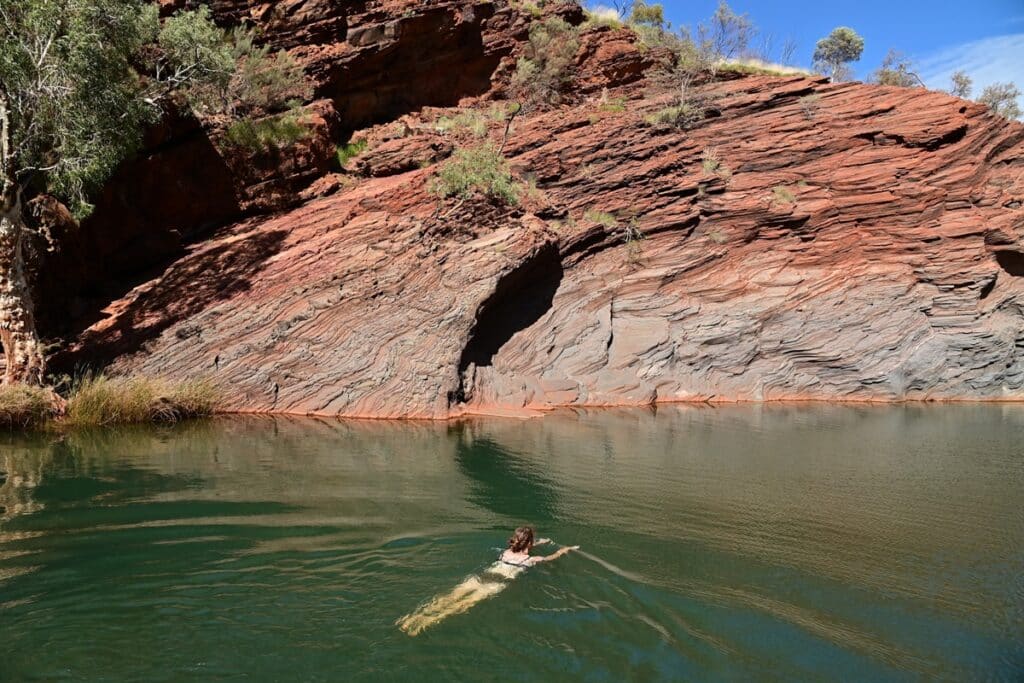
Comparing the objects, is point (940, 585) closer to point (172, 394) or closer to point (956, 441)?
point (956, 441)

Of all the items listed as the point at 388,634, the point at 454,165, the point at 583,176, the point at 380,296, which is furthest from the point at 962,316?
the point at 388,634

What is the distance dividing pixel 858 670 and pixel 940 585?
2.17 metres

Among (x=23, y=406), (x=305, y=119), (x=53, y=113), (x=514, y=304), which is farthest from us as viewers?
(x=305, y=119)

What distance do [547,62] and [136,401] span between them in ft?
60.0

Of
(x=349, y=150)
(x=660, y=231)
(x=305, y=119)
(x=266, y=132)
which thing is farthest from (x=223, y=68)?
(x=660, y=231)

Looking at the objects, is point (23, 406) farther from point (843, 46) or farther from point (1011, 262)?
point (843, 46)

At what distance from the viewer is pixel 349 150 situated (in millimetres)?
23172

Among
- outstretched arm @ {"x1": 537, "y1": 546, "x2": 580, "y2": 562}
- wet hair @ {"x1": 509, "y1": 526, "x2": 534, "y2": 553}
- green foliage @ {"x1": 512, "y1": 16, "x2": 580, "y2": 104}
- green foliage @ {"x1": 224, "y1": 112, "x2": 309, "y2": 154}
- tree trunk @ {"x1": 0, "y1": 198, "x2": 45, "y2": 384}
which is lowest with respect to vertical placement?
outstretched arm @ {"x1": 537, "y1": 546, "x2": 580, "y2": 562}

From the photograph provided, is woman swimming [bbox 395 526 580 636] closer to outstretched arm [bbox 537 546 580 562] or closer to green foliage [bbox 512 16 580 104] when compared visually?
outstretched arm [bbox 537 546 580 562]

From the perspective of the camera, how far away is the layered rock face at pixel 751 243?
21297 millimetres

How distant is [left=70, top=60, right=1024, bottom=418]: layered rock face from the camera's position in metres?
21.3

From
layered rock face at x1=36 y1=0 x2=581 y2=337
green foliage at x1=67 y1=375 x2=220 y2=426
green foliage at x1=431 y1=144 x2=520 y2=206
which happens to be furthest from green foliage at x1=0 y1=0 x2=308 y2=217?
green foliage at x1=431 y1=144 x2=520 y2=206

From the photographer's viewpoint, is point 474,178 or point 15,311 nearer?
point 15,311

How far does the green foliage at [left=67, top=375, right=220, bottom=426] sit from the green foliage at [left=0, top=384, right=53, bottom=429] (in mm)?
456
